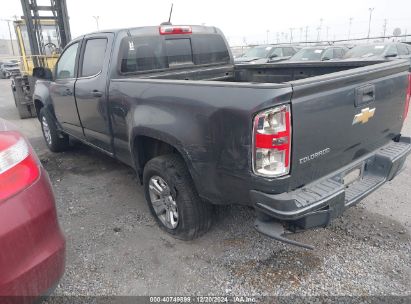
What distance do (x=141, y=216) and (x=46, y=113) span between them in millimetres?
3068

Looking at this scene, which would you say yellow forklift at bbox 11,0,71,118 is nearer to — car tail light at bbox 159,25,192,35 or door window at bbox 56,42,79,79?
door window at bbox 56,42,79,79

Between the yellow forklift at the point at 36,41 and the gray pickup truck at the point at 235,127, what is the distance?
518 cm

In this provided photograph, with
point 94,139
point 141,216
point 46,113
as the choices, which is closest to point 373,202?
point 141,216

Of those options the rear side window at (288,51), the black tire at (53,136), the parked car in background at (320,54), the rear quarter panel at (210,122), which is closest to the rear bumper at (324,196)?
the rear quarter panel at (210,122)

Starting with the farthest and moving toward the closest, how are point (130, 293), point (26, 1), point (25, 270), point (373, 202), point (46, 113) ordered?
point (26, 1), point (46, 113), point (373, 202), point (130, 293), point (25, 270)

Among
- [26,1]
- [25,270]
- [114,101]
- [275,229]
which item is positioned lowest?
[275,229]

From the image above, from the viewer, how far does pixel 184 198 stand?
2836 mm

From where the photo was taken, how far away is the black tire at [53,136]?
217 inches

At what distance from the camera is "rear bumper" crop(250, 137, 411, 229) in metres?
2.13

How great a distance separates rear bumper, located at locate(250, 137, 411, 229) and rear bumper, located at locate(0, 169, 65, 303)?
124cm

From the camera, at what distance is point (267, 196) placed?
7.06 feet

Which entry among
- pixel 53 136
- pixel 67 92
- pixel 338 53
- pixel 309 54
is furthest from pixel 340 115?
pixel 338 53

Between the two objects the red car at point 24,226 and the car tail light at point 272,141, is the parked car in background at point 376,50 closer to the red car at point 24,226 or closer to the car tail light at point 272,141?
the car tail light at point 272,141

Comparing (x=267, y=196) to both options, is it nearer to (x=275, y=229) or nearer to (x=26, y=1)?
(x=275, y=229)
